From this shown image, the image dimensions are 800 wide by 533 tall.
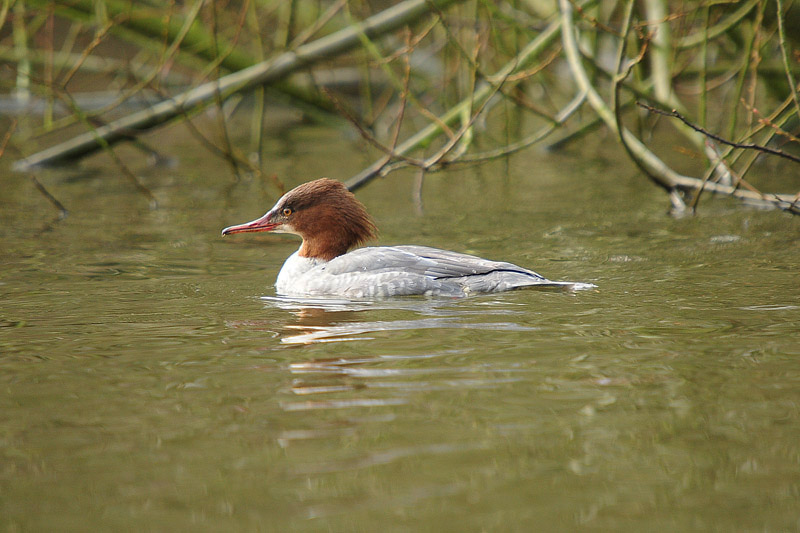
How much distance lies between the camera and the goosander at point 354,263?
6.59 m

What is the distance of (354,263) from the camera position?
683cm

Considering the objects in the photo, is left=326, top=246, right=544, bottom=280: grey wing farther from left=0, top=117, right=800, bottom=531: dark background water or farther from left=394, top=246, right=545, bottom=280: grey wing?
left=0, top=117, right=800, bottom=531: dark background water

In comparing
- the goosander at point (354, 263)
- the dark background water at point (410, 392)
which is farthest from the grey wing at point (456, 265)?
the dark background water at point (410, 392)

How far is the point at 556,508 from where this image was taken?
3285 mm

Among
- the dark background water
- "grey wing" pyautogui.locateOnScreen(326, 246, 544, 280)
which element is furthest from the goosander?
the dark background water

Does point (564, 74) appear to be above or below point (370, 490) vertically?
above

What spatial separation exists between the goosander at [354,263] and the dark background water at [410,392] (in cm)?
17

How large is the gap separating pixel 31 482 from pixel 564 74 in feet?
49.7

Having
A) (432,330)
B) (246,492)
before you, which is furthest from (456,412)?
(432,330)

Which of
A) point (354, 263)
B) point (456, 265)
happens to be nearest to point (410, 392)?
point (456, 265)

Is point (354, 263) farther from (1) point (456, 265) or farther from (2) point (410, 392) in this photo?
(2) point (410, 392)

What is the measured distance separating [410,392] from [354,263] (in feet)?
8.24

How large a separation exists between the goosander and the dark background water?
0.55 ft

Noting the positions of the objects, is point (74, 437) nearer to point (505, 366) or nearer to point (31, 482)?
point (31, 482)
